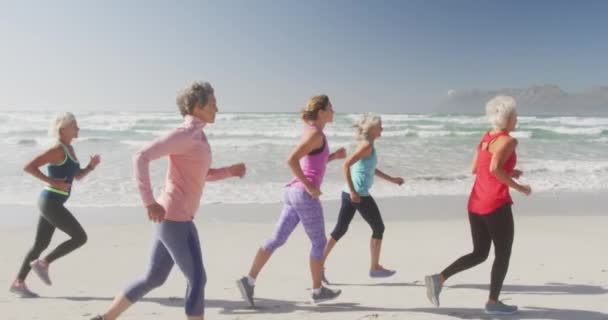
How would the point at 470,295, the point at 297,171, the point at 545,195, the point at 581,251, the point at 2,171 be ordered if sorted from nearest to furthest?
the point at 297,171 → the point at 470,295 → the point at 581,251 → the point at 545,195 → the point at 2,171

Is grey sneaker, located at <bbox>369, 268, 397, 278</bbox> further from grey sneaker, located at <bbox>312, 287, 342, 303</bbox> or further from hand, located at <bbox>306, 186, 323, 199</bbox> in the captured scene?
hand, located at <bbox>306, 186, 323, 199</bbox>

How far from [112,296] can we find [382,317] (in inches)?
92.6

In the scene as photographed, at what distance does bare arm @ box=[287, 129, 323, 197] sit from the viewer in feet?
12.9

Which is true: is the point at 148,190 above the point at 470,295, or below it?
above

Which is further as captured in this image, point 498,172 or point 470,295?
point 470,295

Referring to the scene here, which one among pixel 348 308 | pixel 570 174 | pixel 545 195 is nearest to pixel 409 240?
pixel 348 308

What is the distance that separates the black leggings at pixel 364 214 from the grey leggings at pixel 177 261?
82.8 inches

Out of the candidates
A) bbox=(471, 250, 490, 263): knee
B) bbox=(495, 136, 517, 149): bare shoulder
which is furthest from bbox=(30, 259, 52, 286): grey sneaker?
bbox=(495, 136, 517, 149): bare shoulder

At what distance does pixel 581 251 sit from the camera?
20.3ft

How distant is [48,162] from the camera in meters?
4.37

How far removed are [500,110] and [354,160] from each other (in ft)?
4.55

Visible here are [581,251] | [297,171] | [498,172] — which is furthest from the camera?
[581,251]

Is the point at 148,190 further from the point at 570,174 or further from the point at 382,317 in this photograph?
the point at 570,174

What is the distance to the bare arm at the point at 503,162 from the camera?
3588 millimetres
